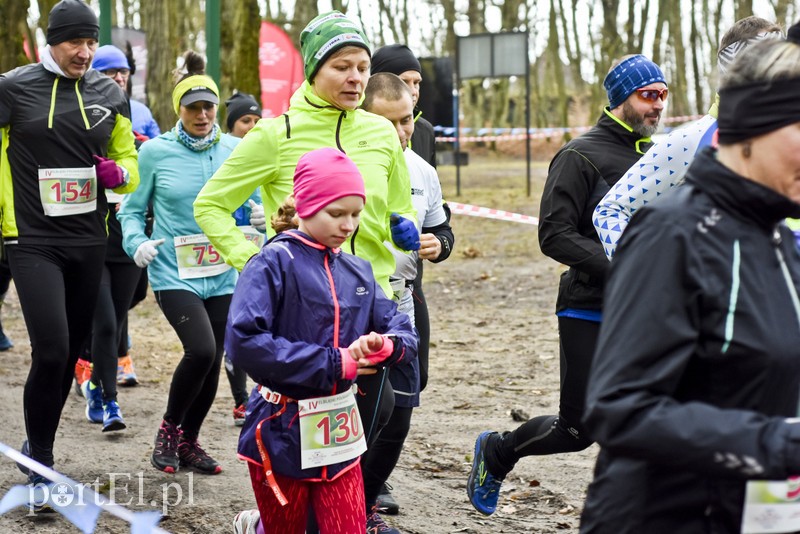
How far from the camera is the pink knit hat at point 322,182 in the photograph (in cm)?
391

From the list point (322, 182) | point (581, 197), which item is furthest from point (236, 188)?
point (581, 197)

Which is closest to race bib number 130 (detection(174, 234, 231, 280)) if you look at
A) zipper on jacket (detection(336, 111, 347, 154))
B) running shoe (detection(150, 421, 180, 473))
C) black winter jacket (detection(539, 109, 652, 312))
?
running shoe (detection(150, 421, 180, 473))

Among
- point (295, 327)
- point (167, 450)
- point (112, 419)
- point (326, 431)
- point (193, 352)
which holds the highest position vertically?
point (295, 327)

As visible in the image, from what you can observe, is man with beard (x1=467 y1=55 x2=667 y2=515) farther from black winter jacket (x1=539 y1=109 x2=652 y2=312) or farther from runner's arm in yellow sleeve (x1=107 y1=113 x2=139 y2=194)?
runner's arm in yellow sleeve (x1=107 y1=113 x2=139 y2=194)

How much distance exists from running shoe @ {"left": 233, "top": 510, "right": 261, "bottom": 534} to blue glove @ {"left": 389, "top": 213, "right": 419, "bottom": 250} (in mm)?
1193

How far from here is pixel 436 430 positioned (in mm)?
7539

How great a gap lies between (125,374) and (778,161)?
736 cm

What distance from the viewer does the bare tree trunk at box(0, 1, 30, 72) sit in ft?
33.5

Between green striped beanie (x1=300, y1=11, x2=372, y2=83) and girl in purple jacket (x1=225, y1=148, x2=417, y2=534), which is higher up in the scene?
green striped beanie (x1=300, y1=11, x2=372, y2=83)

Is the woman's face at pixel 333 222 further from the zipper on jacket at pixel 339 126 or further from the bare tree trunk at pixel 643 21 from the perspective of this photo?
the bare tree trunk at pixel 643 21

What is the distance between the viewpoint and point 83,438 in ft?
23.3

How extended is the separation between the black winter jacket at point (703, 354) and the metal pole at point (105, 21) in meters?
10.3

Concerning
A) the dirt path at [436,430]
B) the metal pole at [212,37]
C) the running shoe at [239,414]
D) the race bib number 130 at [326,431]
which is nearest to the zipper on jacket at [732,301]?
the race bib number 130 at [326,431]

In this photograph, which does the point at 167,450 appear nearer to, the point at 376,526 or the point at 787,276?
the point at 376,526
